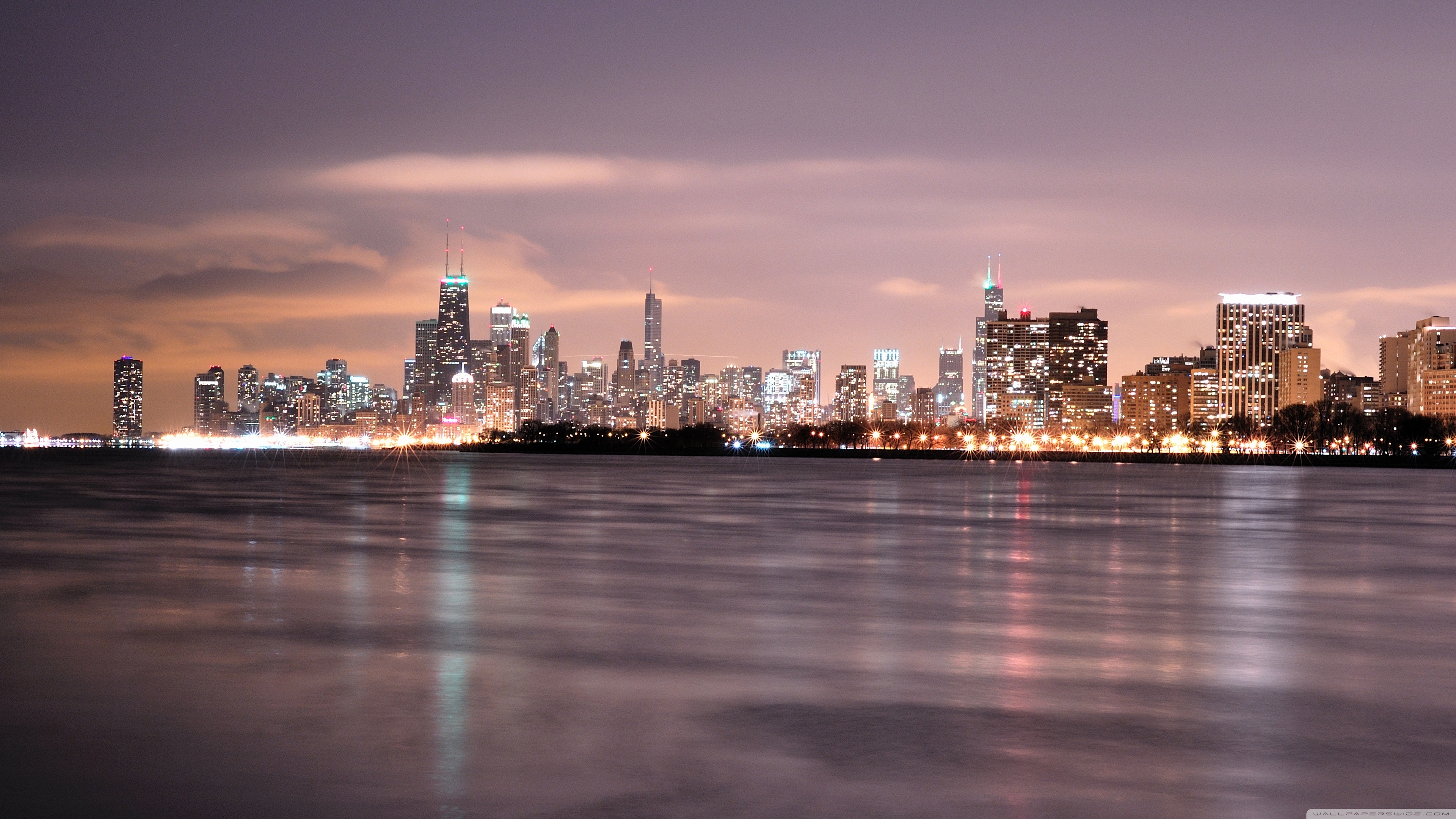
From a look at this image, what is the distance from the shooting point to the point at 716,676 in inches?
644

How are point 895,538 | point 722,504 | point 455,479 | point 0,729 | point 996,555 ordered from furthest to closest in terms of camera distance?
→ point 455,479
point 722,504
point 895,538
point 996,555
point 0,729

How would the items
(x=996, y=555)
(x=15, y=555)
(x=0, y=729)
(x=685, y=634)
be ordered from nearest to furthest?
(x=0, y=729) < (x=685, y=634) < (x=15, y=555) < (x=996, y=555)

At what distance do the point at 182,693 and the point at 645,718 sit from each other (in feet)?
17.6

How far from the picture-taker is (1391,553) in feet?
125

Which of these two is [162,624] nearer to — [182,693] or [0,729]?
[182,693]

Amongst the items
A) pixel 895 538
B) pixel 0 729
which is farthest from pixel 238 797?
pixel 895 538

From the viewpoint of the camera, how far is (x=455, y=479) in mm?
107812

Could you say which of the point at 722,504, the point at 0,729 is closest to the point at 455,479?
the point at 722,504

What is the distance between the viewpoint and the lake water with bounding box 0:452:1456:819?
10961 millimetres

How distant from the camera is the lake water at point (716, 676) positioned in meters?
11.0

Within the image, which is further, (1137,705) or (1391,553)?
(1391,553)

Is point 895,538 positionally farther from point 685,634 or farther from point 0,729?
point 0,729

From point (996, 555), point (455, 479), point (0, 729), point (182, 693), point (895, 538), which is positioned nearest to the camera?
point (0, 729)

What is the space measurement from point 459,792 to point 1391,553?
34.7m
